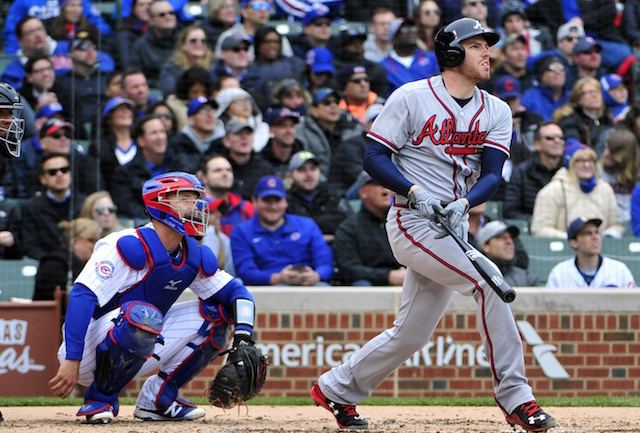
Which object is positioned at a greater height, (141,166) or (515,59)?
(515,59)

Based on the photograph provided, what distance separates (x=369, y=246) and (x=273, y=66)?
2.89 metres

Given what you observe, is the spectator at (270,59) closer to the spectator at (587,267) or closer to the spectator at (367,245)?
the spectator at (367,245)

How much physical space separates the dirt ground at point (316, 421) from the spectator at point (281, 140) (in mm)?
2998

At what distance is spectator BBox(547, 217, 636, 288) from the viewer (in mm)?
7703

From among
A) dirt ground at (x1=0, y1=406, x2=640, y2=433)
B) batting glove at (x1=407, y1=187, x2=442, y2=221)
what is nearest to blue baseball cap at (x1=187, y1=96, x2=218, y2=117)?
dirt ground at (x1=0, y1=406, x2=640, y2=433)

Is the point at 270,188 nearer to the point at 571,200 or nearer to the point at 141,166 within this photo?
the point at 141,166

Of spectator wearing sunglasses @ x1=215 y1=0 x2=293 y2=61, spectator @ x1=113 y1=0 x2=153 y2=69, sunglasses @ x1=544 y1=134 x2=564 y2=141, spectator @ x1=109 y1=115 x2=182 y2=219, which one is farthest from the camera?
spectator wearing sunglasses @ x1=215 y1=0 x2=293 y2=61

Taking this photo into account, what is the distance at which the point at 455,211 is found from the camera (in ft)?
15.0

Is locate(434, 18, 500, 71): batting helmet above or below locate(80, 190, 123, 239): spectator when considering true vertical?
above

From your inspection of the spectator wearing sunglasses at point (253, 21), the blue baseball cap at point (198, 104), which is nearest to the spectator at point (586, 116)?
the spectator wearing sunglasses at point (253, 21)

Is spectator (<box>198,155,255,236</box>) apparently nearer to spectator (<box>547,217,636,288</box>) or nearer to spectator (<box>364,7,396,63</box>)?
spectator (<box>547,217,636,288</box>)

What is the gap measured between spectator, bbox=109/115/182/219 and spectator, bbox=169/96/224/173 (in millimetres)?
137

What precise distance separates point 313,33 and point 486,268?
6531mm

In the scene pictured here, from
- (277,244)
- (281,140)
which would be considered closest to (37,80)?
(281,140)
